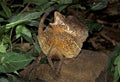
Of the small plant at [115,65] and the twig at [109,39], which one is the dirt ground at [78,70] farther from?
the twig at [109,39]

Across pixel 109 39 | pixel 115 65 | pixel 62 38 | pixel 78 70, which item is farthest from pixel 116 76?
pixel 109 39

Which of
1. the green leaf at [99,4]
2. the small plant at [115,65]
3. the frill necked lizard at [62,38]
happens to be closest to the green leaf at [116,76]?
the small plant at [115,65]

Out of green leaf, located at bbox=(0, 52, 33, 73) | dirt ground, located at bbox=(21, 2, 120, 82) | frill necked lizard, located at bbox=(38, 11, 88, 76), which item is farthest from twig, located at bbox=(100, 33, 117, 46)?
green leaf, located at bbox=(0, 52, 33, 73)

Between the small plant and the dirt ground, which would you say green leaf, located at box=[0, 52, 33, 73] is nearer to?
the dirt ground

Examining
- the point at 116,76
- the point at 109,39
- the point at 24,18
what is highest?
the point at 24,18

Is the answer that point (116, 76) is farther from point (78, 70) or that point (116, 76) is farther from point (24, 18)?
point (24, 18)

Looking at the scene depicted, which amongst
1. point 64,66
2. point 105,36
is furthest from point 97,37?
point 64,66
